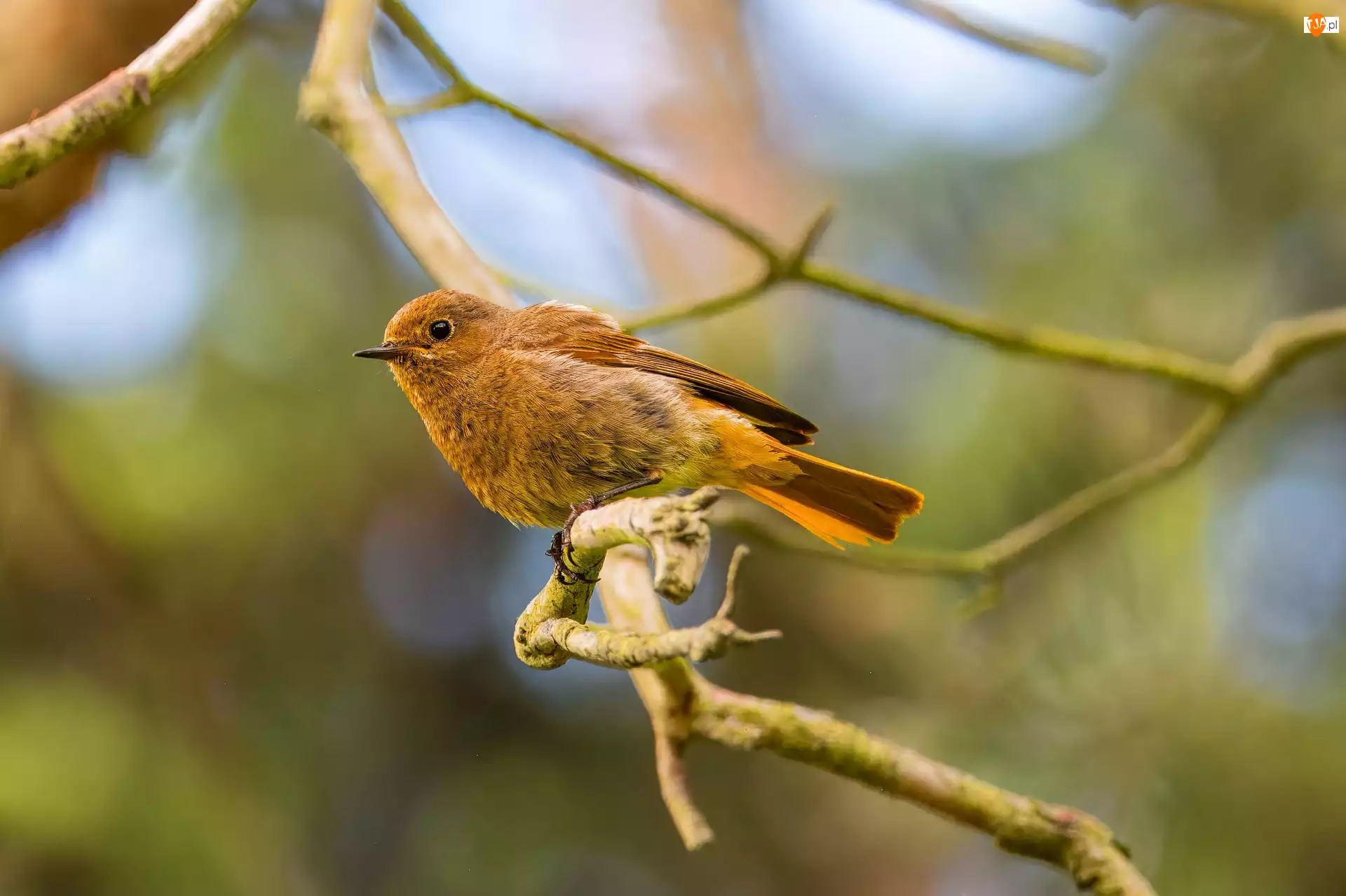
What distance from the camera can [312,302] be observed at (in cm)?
405

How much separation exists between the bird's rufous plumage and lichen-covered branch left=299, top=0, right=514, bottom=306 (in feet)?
0.87

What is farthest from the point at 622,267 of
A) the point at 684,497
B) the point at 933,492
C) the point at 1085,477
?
the point at 684,497

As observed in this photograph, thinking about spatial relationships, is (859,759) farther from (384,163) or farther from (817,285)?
(384,163)

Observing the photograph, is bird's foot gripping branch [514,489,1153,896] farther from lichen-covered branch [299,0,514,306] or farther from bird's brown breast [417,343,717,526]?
lichen-covered branch [299,0,514,306]

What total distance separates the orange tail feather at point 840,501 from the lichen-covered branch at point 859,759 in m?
0.34

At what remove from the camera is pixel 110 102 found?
6.37 feet

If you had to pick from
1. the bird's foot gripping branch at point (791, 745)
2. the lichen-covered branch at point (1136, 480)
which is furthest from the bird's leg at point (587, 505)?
the lichen-covered branch at point (1136, 480)

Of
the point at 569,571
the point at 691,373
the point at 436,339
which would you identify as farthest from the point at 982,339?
the point at 569,571

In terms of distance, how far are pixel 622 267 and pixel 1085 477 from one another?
2.08 metres

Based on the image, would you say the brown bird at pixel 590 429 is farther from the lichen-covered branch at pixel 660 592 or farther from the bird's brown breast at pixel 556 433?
the lichen-covered branch at pixel 660 592

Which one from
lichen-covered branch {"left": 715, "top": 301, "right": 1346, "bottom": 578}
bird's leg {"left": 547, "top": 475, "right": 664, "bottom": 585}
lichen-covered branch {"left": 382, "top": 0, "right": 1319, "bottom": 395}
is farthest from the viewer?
lichen-covered branch {"left": 715, "top": 301, "right": 1346, "bottom": 578}

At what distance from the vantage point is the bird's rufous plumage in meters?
2.23

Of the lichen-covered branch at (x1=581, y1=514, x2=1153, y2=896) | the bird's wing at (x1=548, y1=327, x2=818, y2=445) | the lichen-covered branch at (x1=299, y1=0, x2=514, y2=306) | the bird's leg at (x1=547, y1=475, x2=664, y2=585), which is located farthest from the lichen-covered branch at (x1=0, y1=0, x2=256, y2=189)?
the lichen-covered branch at (x1=581, y1=514, x2=1153, y2=896)

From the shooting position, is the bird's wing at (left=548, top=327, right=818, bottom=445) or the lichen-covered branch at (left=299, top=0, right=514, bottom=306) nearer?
the bird's wing at (left=548, top=327, right=818, bottom=445)
